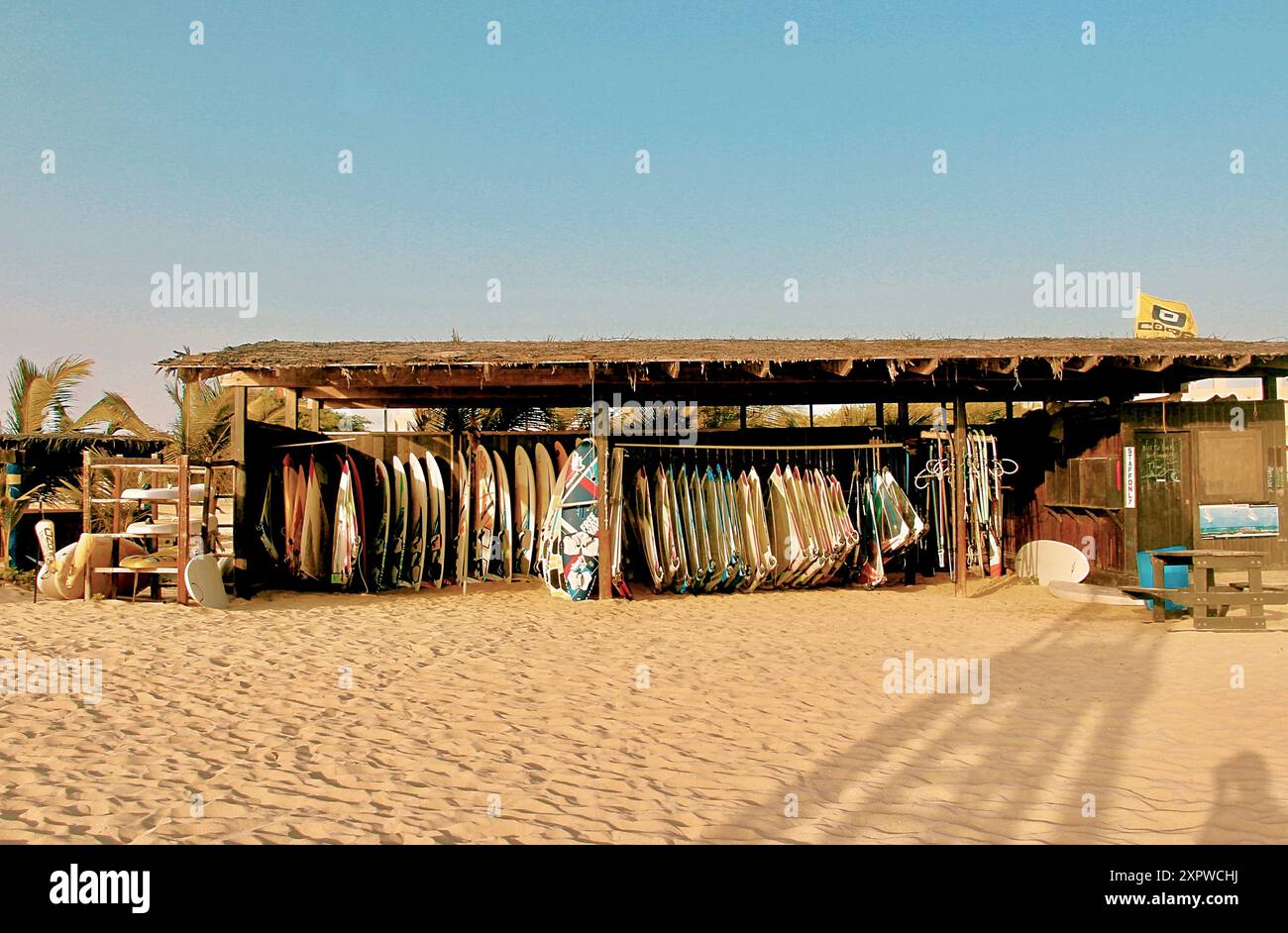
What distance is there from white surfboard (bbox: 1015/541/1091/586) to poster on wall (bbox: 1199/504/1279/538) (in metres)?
1.27

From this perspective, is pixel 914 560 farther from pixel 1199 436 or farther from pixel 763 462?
pixel 1199 436

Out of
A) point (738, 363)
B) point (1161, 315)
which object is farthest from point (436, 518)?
→ point (1161, 315)

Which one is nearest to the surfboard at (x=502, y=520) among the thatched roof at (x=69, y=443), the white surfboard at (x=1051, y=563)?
the white surfboard at (x=1051, y=563)

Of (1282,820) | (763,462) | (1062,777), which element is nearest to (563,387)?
(763,462)

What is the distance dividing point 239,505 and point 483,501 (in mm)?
2370

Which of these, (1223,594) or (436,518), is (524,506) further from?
(1223,594)

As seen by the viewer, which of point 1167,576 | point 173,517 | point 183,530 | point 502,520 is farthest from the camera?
point 502,520

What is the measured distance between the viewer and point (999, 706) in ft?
17.1

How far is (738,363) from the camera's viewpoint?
920cm

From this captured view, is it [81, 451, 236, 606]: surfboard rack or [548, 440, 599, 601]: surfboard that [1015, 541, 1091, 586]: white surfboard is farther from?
[81, 451, 236, 606]: surfboard rack

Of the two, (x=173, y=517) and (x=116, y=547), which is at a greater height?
(x=173, y=517)

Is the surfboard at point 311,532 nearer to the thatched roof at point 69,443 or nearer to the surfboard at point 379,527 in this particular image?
the surfboard at point 379,527

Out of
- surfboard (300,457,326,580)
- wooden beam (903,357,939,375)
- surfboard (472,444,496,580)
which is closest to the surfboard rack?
surfboard (300,457,326,580)
